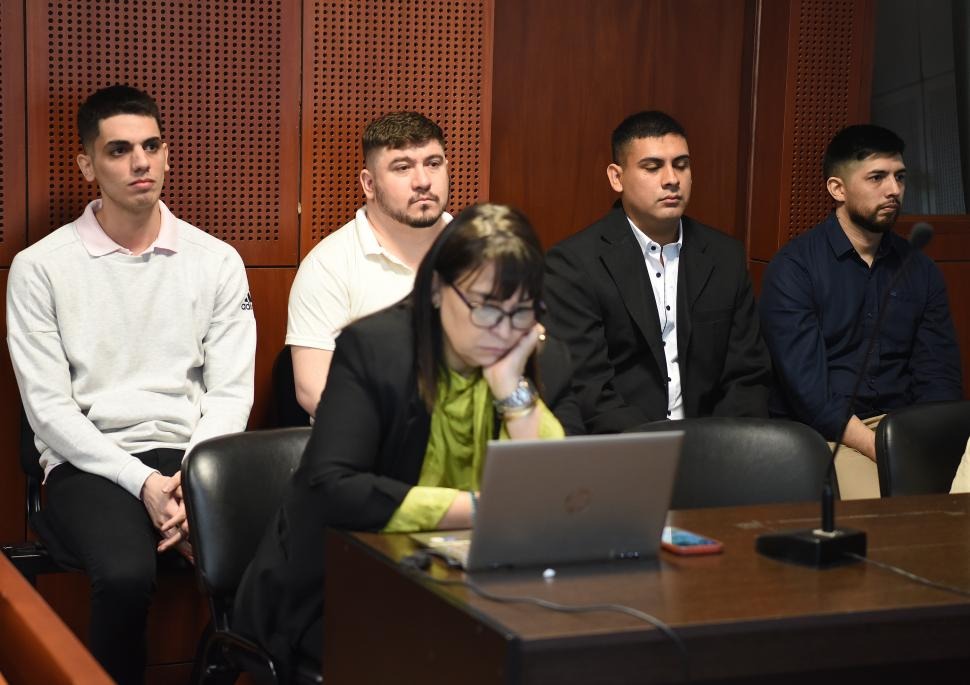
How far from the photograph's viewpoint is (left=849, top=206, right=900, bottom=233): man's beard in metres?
4.60

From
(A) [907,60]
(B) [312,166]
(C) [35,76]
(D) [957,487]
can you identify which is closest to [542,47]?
(B) [312,166]

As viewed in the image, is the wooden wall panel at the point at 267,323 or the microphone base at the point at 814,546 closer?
the microphone base at the point at 814,546

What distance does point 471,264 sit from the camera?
2371 mm

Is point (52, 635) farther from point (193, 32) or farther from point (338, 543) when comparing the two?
point (193, 32)

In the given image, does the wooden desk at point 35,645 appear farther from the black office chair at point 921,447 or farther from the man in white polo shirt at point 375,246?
the black office chair at point 921,447

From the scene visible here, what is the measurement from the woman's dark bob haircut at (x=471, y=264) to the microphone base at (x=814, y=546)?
577mm

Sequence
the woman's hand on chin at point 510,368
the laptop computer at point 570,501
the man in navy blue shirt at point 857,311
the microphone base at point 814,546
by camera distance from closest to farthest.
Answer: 1. the laptop computer at point 570,501
2. the microphone base at point 814,546
3. the woman's hand on chin at point 510,368
4. the man in navy blue shirt at point 857,311

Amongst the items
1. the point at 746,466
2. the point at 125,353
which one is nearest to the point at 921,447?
the point at 746,466

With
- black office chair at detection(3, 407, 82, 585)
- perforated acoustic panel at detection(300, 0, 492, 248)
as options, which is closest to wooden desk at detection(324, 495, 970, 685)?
black office chair at detection(3, 407, 82, 585)

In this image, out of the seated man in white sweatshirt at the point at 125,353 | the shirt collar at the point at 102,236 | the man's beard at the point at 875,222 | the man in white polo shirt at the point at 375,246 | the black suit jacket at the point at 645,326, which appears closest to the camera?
the seated man in white sweatshirt at the point at 125,353

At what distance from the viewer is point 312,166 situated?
14.7ft

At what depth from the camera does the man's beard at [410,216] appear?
4.16 meters

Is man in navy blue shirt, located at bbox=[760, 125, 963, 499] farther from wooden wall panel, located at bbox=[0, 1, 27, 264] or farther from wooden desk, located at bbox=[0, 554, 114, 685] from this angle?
wooden desk, located at bbox=[0, 554, 114, 685]

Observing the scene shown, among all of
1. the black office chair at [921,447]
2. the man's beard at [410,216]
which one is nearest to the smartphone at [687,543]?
the black office chair at [921,447]
